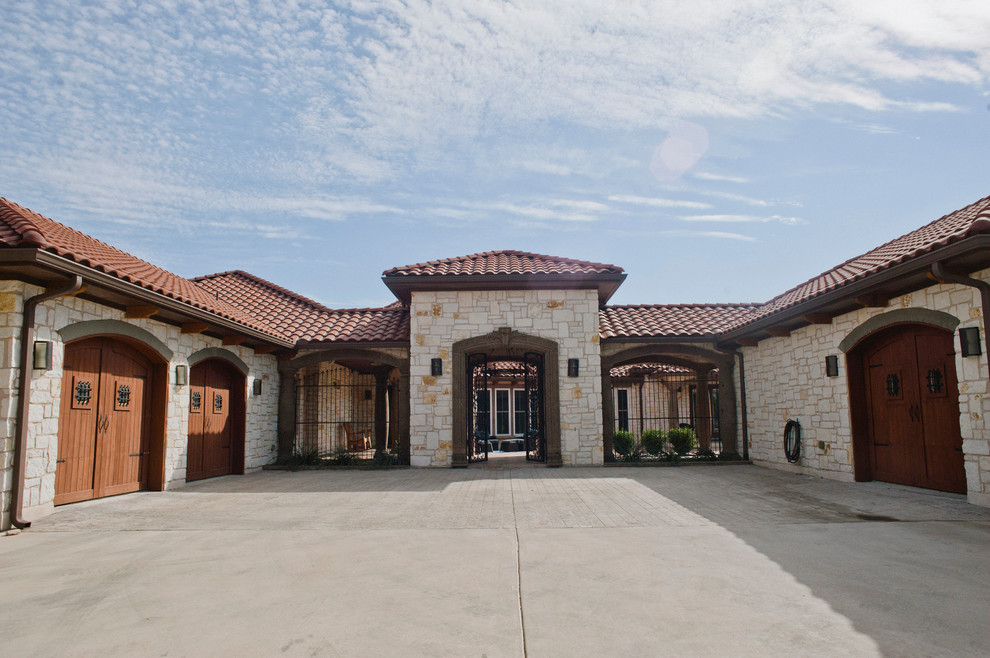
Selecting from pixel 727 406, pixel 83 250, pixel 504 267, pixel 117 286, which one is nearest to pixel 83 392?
pixel 117 286

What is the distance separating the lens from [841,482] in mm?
9734

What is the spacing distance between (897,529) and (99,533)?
27.3ft

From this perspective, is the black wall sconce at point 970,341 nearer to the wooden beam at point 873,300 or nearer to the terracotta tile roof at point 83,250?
the wooden beam at point 873,300

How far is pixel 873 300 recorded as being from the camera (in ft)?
28.7

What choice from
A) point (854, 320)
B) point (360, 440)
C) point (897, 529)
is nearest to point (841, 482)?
point (854, 320)

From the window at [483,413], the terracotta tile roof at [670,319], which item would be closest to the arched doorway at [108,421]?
the window at [483,413]

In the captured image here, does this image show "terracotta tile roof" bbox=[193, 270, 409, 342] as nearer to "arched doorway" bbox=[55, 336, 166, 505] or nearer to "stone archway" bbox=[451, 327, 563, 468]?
"stone archway" bbox=[451, 327, 563, 468]

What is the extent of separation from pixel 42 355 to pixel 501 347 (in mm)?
8260

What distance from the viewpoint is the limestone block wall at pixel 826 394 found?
719cm

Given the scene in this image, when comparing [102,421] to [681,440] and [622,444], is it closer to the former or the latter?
[622,444]

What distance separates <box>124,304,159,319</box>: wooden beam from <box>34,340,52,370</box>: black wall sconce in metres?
1.50

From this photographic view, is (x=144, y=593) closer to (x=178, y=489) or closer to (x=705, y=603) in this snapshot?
(x=705, y=603)

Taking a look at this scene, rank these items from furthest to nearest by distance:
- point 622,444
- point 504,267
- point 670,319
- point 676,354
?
point 670,319
point 676,354
point 622,444
point 504,267

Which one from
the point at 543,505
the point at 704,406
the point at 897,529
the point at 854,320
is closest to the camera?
the point at 897,529
